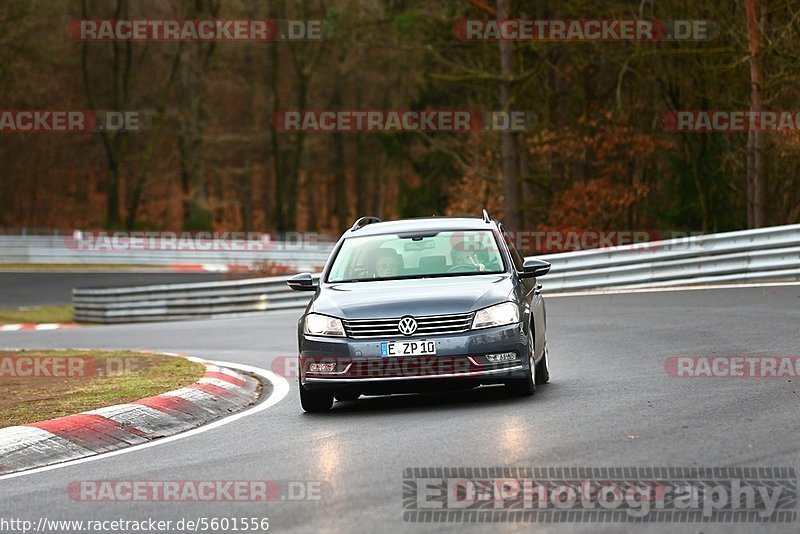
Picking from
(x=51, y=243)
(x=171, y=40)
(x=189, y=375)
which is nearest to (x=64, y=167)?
(x=171, y=40)

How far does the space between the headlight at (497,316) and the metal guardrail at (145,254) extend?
37.1 m

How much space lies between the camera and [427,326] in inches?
427

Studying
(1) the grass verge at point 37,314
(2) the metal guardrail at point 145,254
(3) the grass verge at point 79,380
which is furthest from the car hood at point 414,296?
(2) the metal guardrail at point 145,254

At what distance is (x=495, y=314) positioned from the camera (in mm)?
11000

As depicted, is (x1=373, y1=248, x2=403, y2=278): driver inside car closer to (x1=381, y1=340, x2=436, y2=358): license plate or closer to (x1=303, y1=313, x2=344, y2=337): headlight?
(x1=303, y1=313, x2=344, y2=337): headlight

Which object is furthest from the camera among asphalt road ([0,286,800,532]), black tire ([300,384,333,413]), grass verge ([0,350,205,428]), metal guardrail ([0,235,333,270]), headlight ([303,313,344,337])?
metal guardrail ([0,235,333,270])

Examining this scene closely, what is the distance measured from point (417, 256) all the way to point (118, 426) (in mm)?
3022

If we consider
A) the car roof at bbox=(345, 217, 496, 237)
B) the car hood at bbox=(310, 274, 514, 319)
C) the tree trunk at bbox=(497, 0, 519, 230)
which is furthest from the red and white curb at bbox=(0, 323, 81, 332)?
the car hood at bbox=(310, 274, 514, 319)

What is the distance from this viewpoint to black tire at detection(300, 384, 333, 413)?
11320 mm

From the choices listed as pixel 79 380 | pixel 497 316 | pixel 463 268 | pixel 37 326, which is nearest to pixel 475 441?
pixel 497 316

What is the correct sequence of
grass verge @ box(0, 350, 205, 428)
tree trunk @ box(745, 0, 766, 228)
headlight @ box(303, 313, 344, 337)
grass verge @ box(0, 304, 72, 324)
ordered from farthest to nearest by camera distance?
grass verge @ box(0, 304, 72, 324)
tree trunk @ box(745, 0, 766, 228)
grass verge @ box(0, 350, 205, 428)
headlight @ box(303, 313, 344, 337)

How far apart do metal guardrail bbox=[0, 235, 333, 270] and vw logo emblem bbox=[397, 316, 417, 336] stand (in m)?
37.3

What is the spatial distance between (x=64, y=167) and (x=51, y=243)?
26392 mm

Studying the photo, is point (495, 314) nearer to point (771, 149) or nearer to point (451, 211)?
point (771, 149)
